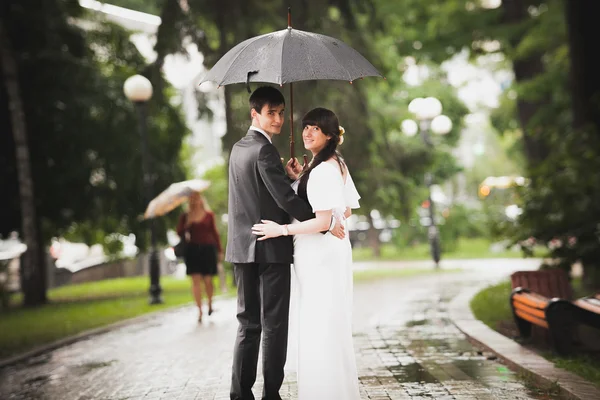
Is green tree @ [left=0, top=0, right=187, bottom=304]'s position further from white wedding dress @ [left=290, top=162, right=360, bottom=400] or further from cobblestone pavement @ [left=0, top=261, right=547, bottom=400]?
white wedding dress @ [left=290, top=162, right=360, bottom=400]

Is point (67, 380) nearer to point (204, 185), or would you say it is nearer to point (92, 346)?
point (92, 346)

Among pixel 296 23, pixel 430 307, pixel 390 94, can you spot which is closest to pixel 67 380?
pixel 430 307

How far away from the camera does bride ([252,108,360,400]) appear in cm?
618

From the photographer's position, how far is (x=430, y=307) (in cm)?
1469

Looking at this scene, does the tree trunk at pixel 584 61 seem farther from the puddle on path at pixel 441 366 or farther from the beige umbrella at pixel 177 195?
the beige umbrella at pixel 177 195

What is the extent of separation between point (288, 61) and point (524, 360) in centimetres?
370

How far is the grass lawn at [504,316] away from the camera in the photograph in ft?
26.7

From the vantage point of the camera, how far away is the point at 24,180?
20.8 meters

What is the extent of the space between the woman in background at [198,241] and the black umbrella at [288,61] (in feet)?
23.5

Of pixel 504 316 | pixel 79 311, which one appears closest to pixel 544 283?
pixel 504 316

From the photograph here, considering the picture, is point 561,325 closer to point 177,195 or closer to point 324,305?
point 324,305

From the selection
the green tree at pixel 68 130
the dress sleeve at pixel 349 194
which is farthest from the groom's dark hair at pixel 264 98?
the green tree at pixel 68 130

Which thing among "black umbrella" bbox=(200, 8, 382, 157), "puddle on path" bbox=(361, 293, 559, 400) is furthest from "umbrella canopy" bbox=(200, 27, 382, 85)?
"puddle on path" bbox=(361, 293, 559, 400)

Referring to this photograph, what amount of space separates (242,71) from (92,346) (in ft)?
20.5
